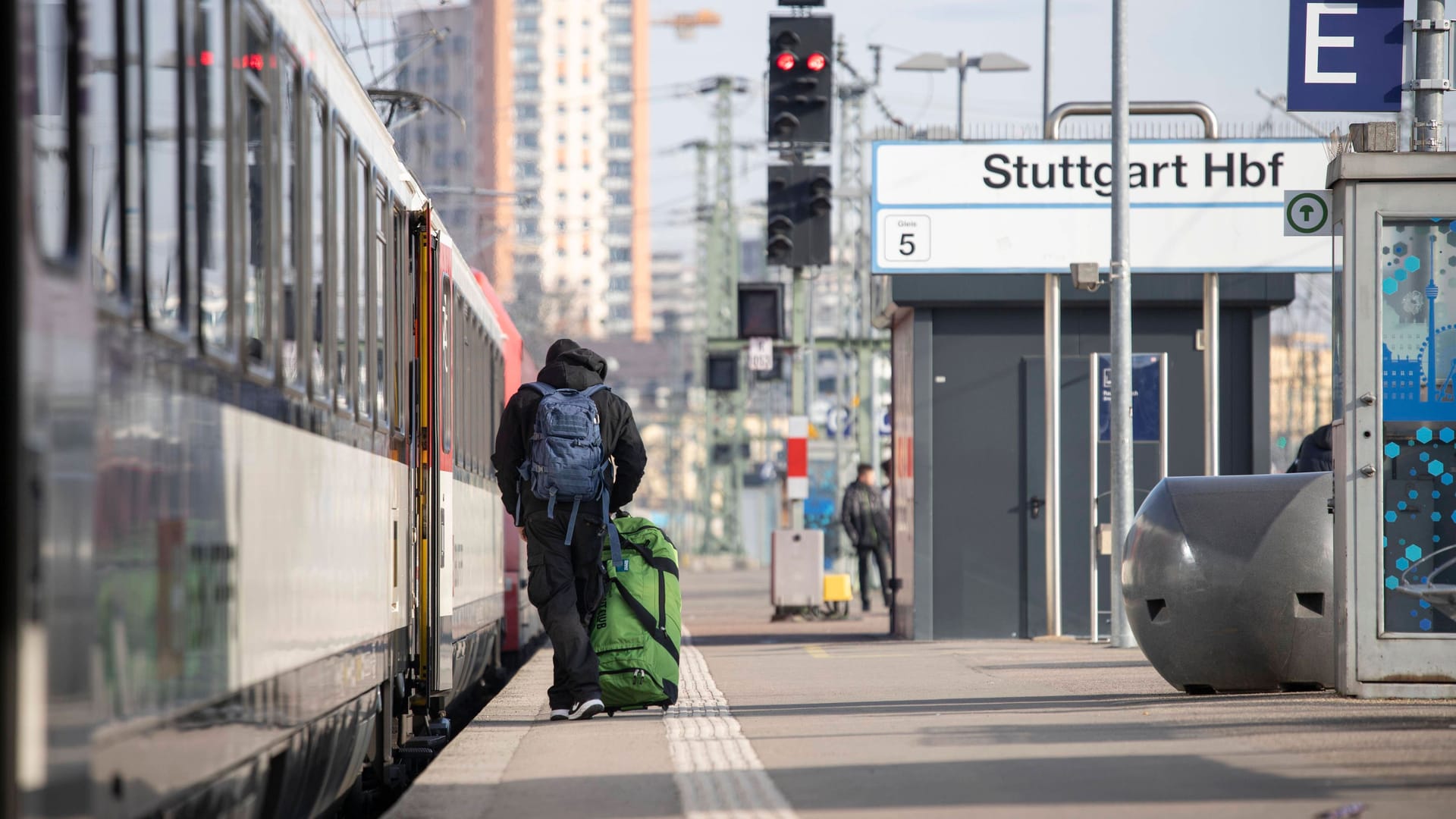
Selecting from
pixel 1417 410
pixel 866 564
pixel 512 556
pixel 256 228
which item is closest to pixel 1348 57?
pixel 1417 410

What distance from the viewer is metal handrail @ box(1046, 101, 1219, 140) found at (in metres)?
18.5

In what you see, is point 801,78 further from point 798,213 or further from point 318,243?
point 318,243

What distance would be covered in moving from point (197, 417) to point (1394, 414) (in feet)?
21.1

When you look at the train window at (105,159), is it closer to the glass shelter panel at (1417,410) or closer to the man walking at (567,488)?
the man walking at (567,488)

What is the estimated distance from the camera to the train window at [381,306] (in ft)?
27.8

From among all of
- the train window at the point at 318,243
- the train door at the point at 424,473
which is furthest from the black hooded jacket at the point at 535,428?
the train window at the point at 318,243

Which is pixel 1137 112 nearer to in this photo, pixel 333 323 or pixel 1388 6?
pixel 1388 6

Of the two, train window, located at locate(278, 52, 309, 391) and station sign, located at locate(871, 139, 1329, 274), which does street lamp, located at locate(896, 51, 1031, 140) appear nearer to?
station sign, located at locate(871, 139, 1329, 274)

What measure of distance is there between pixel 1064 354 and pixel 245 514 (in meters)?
13.8

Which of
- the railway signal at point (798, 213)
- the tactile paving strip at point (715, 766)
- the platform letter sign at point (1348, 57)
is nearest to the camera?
the tactile paving strip at point (715, 766)

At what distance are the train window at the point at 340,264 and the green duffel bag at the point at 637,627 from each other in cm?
243

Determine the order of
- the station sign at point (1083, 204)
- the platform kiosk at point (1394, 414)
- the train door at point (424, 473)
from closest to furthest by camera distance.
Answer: the platform kiosk at point (1394, 414) → the train door at point (424, 473) → the station sign at point (1083, 204)

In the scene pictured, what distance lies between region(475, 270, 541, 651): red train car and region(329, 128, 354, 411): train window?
7.63 m

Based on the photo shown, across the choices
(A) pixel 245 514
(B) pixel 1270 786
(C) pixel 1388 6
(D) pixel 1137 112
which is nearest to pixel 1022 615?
(D) pixel 1137 112
